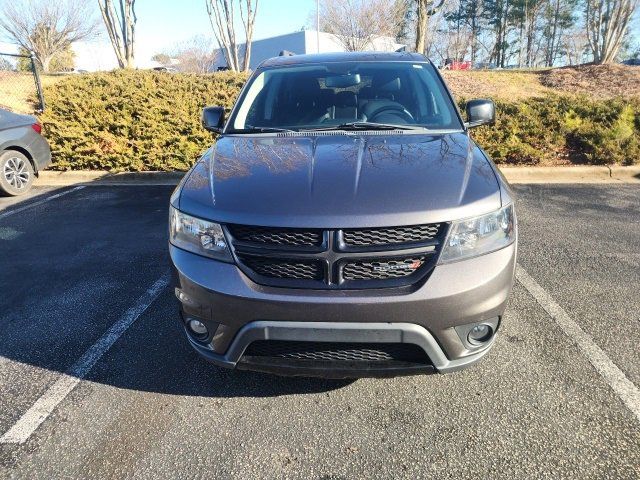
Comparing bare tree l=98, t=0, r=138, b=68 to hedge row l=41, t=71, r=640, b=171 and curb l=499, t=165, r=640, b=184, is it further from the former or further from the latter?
curb l=499, t=165, r=640, b=184

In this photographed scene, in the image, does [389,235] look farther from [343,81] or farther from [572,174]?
[572,174]

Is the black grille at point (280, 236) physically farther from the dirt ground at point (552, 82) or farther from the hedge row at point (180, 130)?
the dirt ground at point (552, 82)

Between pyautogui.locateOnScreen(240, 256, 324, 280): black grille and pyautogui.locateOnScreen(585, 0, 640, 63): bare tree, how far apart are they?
2205cm

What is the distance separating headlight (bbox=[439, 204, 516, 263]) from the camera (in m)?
2.00

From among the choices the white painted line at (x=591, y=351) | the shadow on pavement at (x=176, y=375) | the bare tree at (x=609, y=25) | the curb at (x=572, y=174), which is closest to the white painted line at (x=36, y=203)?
the shadow on pavement at (x=176, y=375)

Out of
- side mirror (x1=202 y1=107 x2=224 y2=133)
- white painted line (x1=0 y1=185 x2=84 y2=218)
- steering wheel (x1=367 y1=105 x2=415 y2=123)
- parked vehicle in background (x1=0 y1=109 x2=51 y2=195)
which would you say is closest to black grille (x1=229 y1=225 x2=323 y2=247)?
steering wheel (x1=367 y1=105 x2=415 y2=123)

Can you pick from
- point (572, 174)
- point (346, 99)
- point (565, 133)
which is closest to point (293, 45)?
point (565, 133)

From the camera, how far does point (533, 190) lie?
21.2 feet

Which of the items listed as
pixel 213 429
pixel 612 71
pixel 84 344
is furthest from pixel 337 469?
pixel 612 71

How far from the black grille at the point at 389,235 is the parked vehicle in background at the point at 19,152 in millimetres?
6620

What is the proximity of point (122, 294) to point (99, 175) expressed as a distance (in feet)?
16.3

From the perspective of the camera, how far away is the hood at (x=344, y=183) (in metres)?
1.98

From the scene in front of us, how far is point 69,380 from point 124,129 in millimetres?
6117

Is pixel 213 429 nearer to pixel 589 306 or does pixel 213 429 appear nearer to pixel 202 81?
pixel 589 306
